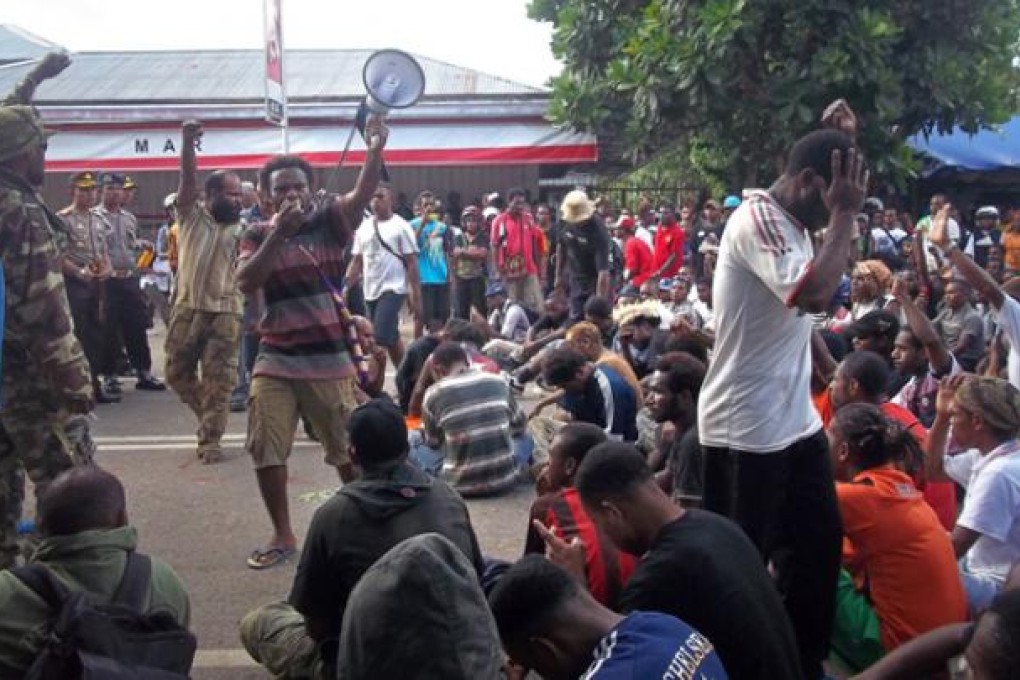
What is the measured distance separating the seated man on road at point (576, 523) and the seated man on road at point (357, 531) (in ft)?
1.06

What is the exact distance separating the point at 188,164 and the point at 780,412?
331 cm

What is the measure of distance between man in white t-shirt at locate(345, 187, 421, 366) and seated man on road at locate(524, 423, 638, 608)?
5542 millimetres

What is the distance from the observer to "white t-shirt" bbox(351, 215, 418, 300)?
9898mm

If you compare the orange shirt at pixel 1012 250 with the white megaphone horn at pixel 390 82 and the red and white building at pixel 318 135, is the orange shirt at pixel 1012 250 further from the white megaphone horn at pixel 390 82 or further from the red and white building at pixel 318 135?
the white megaphone horn at pixel 390 82

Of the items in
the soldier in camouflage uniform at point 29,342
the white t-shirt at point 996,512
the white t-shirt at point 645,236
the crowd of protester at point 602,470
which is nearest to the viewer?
the crowd of protester at point 602,470

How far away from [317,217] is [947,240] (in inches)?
112

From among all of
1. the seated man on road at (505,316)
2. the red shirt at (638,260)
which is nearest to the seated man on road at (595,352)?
the seated man on road at (505,316)

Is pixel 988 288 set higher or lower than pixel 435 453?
higher

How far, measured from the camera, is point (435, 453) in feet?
21.5

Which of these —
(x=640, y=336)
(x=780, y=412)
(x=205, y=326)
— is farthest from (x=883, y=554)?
(x=205, y=326)

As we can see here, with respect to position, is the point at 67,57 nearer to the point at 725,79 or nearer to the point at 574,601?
the point at 574,601

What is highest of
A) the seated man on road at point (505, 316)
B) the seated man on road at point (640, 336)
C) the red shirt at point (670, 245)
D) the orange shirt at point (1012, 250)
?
the seated man on road at point (640, 336)

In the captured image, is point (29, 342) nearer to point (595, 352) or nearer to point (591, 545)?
point (591, 545)

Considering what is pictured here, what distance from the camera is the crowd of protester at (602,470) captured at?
2.44 metres
